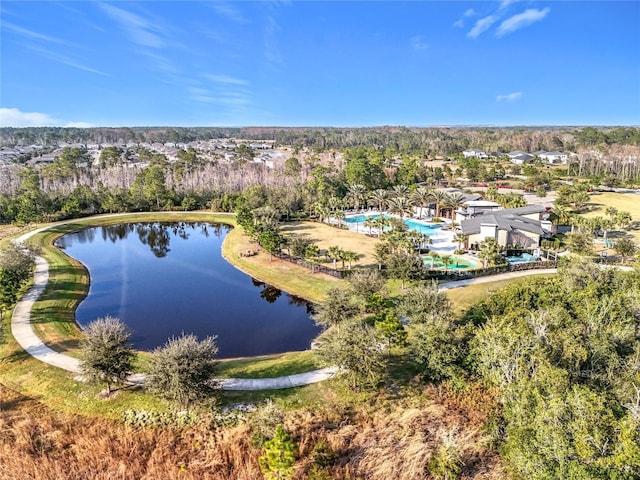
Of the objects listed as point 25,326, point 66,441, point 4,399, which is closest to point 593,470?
point 66,441

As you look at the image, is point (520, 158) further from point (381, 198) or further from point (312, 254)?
point (312, 254)

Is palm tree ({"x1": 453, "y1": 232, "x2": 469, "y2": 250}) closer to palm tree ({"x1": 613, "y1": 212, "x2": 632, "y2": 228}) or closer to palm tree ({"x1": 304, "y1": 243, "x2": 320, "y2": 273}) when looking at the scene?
palm tree ({"x1": 304, "y1": 243, "x2": 320, "y2": 273})

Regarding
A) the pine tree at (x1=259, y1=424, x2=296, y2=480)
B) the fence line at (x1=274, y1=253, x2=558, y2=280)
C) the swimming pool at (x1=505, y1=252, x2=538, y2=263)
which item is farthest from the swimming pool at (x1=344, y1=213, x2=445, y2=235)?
the pine tree at (x1=259, y1=424, x2=296, y2=480)

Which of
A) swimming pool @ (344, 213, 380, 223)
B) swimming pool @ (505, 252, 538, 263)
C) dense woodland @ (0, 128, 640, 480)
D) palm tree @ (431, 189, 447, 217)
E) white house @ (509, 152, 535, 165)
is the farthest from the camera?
white house @ (509, 152, 535, 165)

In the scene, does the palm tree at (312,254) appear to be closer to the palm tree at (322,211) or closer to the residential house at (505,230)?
the residential house at (505,230)

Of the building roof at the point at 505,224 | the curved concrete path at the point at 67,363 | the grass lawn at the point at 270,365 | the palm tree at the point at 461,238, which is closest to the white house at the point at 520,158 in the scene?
the building roof at the point at 505,224

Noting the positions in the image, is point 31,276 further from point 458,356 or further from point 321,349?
point 458,356

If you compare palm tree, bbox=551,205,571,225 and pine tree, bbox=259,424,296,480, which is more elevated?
palm tree, bbox=551,205,571,225

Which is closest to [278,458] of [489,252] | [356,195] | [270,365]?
[270,365]
